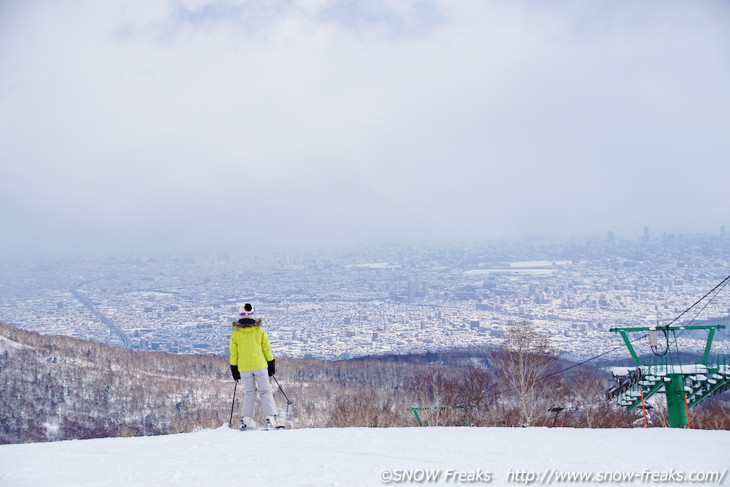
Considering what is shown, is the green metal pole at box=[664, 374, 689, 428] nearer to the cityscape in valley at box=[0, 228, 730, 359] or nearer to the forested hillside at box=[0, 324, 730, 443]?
the forested hillside at box=[0, 324, 730, 443]

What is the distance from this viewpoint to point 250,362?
27.3 feet

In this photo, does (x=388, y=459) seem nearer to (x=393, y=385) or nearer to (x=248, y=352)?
(x=248, y=352)

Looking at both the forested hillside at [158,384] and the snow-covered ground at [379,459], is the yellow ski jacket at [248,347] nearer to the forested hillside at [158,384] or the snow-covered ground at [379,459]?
the snow-covered ground at [379,459]

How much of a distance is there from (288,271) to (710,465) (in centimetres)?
17845

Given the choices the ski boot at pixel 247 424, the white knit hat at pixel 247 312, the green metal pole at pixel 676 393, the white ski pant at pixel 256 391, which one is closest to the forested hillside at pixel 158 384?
the green metal pole at pixel 676 393

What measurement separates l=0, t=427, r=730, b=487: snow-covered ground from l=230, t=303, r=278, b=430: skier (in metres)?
1.16

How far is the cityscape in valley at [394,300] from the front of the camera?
80.6 meters

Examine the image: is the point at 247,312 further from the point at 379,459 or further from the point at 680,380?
the point at 680,380

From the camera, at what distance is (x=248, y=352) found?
8320 mm

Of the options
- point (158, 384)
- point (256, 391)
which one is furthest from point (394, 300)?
point (256, 391)

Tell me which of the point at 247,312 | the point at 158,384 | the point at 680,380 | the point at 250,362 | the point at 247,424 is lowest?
the point at 158,384

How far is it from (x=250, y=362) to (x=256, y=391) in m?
0.48

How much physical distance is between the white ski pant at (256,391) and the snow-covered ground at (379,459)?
1153 millimetres

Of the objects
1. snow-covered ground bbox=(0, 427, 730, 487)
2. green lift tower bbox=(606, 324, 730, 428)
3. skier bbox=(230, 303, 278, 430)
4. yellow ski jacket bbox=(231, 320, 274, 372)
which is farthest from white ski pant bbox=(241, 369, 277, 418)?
green lift tower bbox=(606, 324, 730, 428)
